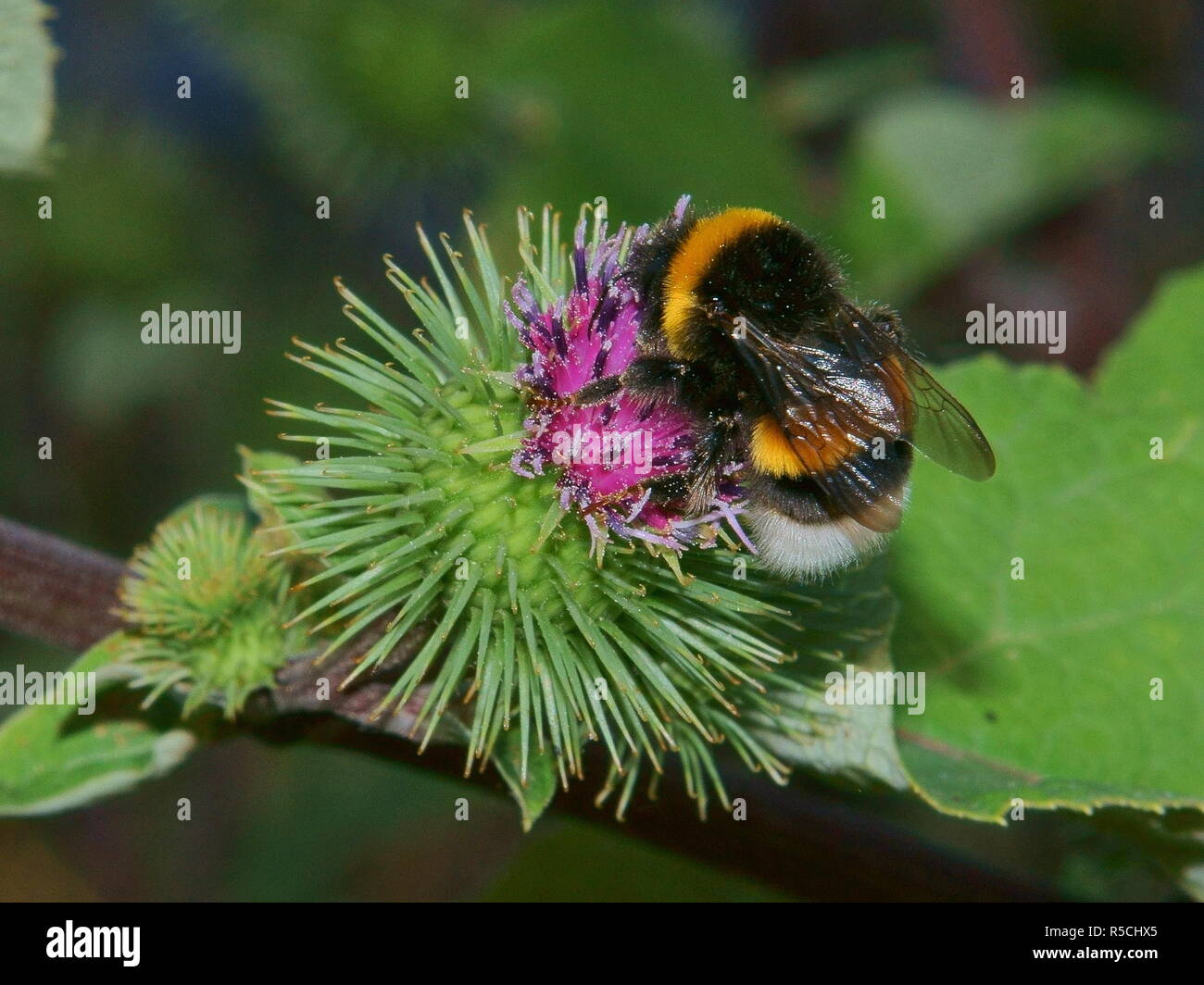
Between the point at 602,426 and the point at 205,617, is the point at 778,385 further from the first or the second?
the point at 205,617

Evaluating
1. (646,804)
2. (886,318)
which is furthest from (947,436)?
(646,804)

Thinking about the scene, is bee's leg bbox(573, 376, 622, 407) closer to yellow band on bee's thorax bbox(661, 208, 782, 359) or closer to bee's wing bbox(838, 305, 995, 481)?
yellow band on bee's thorax bbox(661, 208, 782, 359)

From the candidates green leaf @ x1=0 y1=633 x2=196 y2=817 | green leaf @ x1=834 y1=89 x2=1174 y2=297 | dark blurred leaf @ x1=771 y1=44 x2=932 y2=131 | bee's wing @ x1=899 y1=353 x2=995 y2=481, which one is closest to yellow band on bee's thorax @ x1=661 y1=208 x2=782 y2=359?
bee's wing @ x1=899 y1=353 x2=995 y2=481

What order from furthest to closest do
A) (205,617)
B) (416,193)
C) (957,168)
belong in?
1. (416,193)
2. (957,168)
3. (205,617)

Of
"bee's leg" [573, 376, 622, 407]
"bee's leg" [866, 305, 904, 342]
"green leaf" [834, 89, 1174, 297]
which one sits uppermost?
"green leaf" [834, 89, 1174, 297]

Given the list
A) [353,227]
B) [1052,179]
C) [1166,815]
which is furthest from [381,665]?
[353,227]

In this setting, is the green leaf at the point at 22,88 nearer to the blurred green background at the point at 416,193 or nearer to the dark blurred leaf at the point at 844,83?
the blurred green background at the point at 416,193
